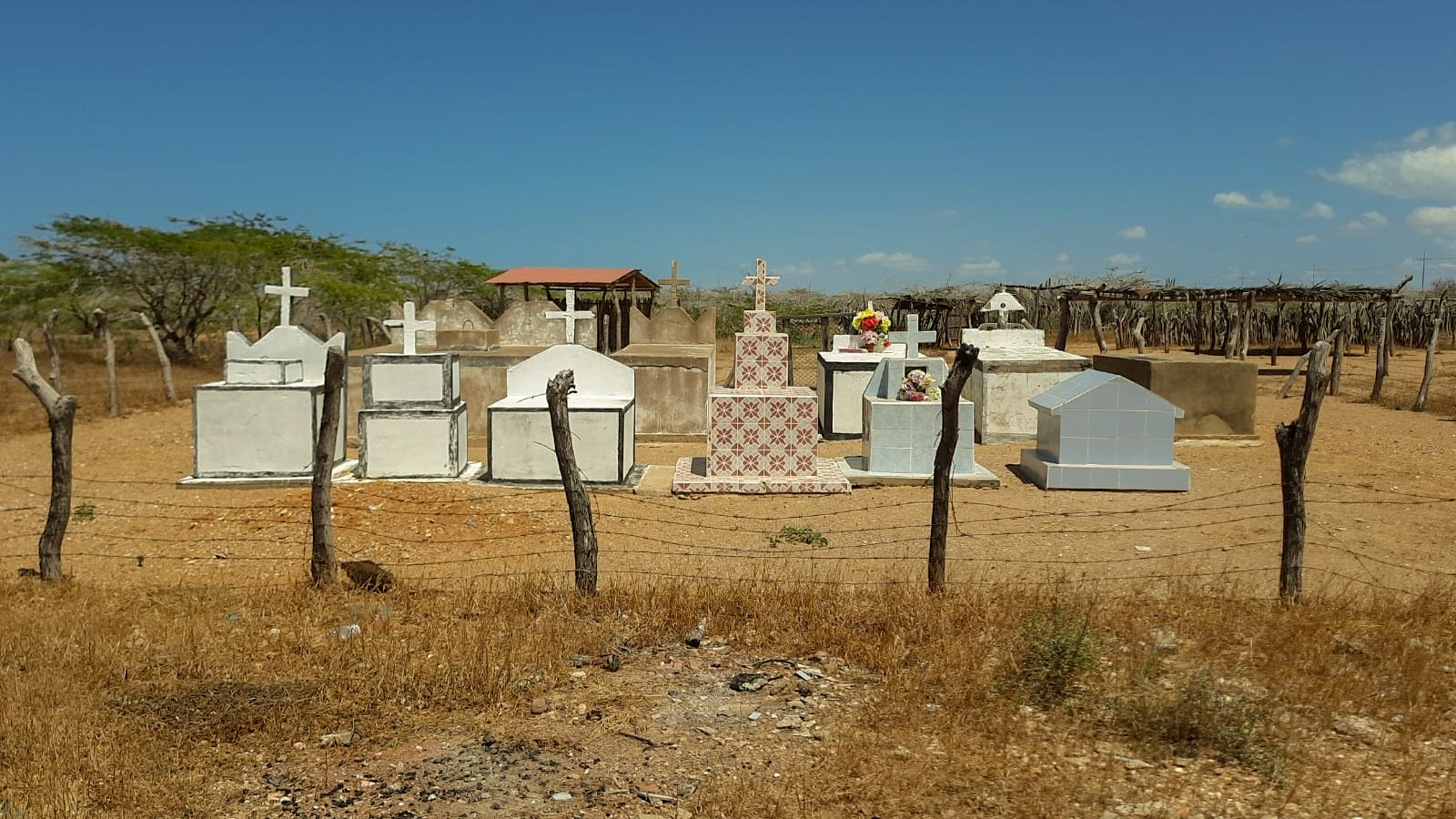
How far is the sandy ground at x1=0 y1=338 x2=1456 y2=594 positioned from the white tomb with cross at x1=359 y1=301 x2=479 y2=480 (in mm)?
717

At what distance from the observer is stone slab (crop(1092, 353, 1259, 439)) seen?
578 inches

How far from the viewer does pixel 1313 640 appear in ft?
18.0

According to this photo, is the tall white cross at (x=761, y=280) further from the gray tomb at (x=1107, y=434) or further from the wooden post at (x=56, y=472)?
the wooden post at (x=56, y=472)

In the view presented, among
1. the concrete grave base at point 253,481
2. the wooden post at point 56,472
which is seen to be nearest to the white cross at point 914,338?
the concrete grave base at point 253,481

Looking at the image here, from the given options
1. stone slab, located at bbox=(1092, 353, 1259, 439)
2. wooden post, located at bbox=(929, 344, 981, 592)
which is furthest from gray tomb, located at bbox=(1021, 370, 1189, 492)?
wooden post, located at bbox=(929, 344, 981, 592)

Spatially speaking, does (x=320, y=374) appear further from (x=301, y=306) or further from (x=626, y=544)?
(x=301, y=306)

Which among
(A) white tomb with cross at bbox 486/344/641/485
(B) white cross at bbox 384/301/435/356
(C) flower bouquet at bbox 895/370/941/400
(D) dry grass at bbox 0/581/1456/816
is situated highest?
(B) white cross at bbox 384/301/435/356

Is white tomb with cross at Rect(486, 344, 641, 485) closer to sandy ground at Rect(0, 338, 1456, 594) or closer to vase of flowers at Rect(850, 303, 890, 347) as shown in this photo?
sandy ground at Rect(0, 338, 1456, 594)

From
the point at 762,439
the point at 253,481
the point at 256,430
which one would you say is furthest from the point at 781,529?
the point at 256,430

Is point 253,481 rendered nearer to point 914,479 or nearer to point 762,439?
point 762,439

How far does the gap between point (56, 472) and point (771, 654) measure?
5.05 m

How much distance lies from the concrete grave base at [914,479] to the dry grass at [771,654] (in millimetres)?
5228

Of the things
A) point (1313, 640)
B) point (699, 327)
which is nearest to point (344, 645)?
point (1313, 640)

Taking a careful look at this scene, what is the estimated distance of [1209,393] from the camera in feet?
48.2
